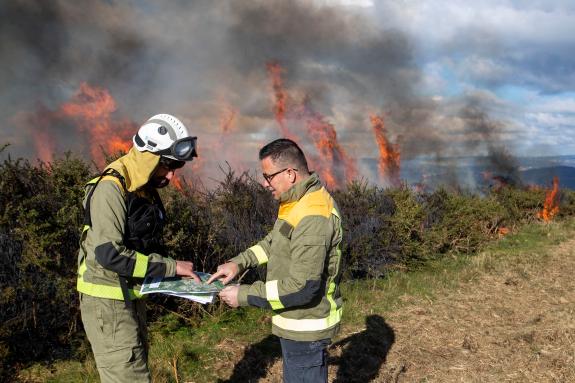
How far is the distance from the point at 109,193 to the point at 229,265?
0.95 meters

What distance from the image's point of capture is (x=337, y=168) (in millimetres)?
25922

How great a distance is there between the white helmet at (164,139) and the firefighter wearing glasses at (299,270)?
50 cm

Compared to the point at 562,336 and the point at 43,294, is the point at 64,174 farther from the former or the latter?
the point at 562,336

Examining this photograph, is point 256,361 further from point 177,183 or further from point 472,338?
point 177,183

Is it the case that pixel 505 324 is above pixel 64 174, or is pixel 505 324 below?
below

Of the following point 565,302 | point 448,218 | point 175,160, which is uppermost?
point 175,160

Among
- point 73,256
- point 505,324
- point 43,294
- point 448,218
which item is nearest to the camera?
point 43,294

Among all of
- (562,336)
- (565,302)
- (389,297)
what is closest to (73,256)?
(389,297)

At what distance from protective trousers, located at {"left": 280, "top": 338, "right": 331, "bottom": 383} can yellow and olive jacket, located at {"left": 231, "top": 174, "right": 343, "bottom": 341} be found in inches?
2.9

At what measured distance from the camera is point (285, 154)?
113 inches

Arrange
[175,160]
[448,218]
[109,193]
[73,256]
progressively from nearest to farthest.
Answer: [109,193]
[175,160]
[73,256]
[448,218]

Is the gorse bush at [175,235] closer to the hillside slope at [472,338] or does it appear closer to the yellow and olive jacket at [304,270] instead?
the yellow and olive jacket at [304,270]

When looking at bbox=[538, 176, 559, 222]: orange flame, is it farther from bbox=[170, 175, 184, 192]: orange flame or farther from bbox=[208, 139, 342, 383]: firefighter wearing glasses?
bbox=[208, 139, 342, 383]: firefighter wearing glasses

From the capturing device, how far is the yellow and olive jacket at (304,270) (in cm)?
269
